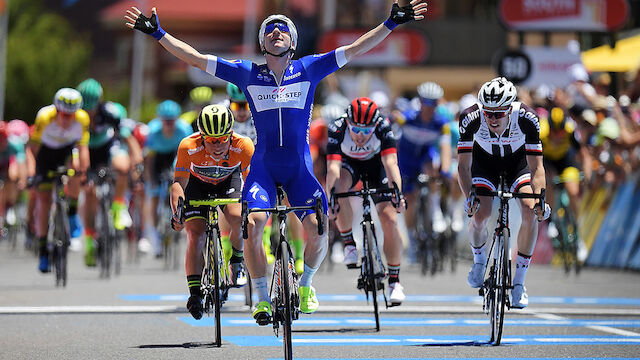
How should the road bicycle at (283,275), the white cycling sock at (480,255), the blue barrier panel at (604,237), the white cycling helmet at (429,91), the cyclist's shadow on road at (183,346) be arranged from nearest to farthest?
the road bicycle at (283,275) < the cyclist's shadow on road at (183,346) < the white cycling sock at (480,255) < the white cycling helmet at (429,91) < the blue barrier panel at (604,237)

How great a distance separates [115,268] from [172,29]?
61.5 meters

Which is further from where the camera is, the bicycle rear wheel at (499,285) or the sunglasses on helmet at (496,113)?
the sunglasses on helmet at (496,113)

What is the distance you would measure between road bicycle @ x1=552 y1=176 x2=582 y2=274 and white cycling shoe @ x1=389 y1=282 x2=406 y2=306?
5934 mm

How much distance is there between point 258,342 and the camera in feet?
35.9

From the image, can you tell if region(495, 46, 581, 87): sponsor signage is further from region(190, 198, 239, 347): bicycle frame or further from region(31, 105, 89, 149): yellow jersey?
region(190, 198, 239, 347): bicycle frame

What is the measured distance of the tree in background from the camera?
69.6 m

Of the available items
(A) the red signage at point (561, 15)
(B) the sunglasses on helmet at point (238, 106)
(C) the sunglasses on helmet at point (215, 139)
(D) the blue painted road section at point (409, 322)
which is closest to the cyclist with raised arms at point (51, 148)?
(B) the sunglasses on helmet at point (238, 106)

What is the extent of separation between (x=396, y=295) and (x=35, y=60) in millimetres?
60831

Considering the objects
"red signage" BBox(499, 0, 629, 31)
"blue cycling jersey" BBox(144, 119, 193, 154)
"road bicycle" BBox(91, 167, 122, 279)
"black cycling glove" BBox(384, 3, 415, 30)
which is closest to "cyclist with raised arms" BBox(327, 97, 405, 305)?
"black cycling glove" BBox(384, 3, 415, 30)

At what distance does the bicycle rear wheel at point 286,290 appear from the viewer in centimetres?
893

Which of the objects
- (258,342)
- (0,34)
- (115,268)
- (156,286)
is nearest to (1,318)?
(258,342)

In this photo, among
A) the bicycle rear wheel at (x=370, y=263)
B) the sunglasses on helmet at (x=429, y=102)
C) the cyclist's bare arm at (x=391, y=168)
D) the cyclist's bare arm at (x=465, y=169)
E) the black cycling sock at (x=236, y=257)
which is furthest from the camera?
the sunglasses on helmet at (x=429, y=102)

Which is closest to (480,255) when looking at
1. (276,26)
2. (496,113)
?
(496,113)

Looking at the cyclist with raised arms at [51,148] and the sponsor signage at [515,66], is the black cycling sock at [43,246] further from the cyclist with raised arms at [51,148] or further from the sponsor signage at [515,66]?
the sponsor signage at [515,66]
